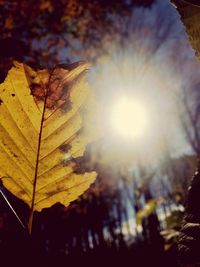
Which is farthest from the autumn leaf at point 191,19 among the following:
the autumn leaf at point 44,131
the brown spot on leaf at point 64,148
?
the brown spot on leaf at point 64,148

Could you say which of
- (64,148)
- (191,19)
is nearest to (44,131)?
(64,148)

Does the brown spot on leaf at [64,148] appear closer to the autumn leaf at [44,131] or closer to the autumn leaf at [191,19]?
the autumn leaf at [44,131]

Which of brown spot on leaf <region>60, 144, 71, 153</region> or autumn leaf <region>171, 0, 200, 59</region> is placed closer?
autumn leaf <region>171, 0, 200, 59</region>

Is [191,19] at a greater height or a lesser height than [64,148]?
greater

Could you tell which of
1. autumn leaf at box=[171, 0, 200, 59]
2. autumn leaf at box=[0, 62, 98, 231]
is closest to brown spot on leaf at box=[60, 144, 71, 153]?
autumn leaf at box=[0, 62, 98, 231]

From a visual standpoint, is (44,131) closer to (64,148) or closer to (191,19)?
(64,148)

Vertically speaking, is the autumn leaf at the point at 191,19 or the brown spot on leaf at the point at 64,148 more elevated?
the autumn leaf at the point at 191,19

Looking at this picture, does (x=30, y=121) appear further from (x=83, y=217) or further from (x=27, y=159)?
(x=83, y=217)

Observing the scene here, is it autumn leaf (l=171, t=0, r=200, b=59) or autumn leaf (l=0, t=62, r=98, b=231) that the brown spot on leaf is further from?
autumn leaf (l=171, t=0, r=200, b=59)
